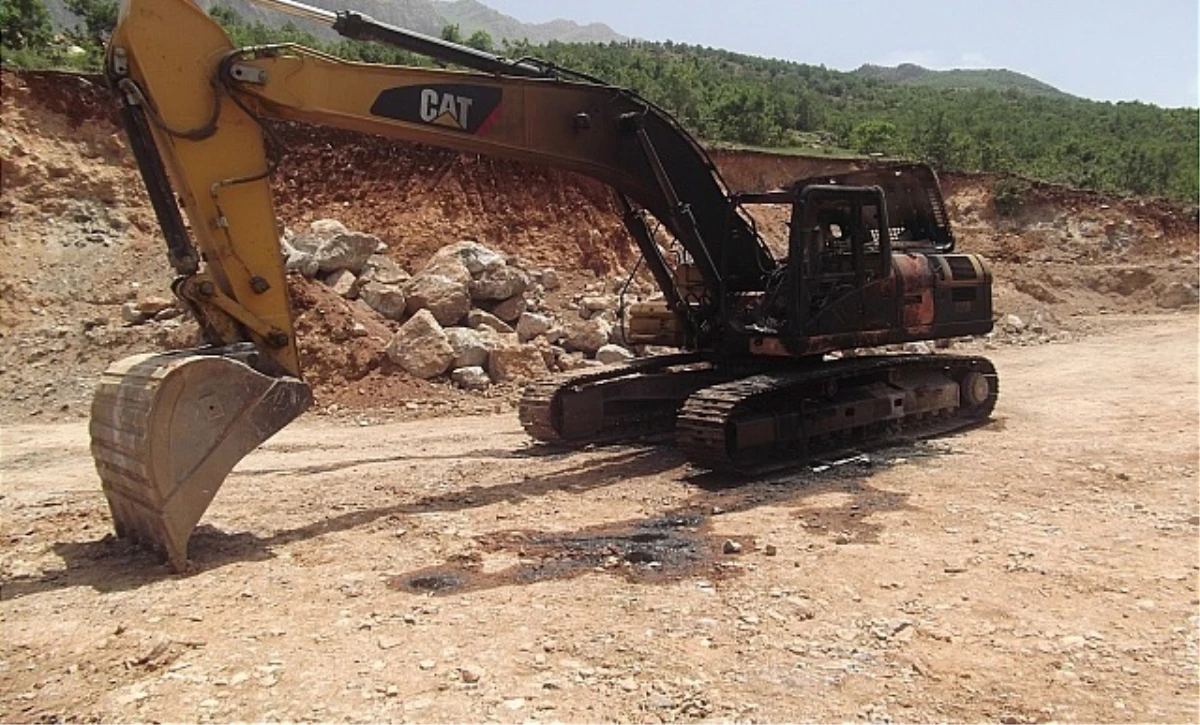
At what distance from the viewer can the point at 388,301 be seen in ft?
47.9

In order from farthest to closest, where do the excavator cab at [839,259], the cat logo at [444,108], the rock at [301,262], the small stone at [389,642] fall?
the rock at [301,262], the excavator cab at [839,259], the cat logo at [444,108], the small stone at [389,642]

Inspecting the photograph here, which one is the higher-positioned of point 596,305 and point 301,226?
point 301,226

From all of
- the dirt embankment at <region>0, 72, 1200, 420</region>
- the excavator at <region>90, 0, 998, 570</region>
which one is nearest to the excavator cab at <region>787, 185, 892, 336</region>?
the excavator at <region>90, 0, 998, 570</region>

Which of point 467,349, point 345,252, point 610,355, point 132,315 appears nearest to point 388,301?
point 345,252

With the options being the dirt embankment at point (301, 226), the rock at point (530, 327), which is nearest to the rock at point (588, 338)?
the rock at point (530, 327)

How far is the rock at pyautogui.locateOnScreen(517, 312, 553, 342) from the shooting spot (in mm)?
14938

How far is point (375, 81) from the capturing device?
6.59 meters

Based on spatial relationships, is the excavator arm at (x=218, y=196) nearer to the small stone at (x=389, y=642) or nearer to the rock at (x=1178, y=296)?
the small stone at (x=389, y=642)

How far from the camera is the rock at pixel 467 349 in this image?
13.4 m

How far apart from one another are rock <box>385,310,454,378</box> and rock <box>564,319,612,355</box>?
7.58ft

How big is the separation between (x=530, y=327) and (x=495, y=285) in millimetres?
887

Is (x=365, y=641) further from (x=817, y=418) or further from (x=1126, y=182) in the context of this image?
(x=1126, y=182)

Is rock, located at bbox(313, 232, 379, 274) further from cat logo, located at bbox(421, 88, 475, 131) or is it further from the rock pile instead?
cat logo, located at bbox(421, 88, 475, 131)

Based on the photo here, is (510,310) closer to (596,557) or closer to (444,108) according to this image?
(444,108)
